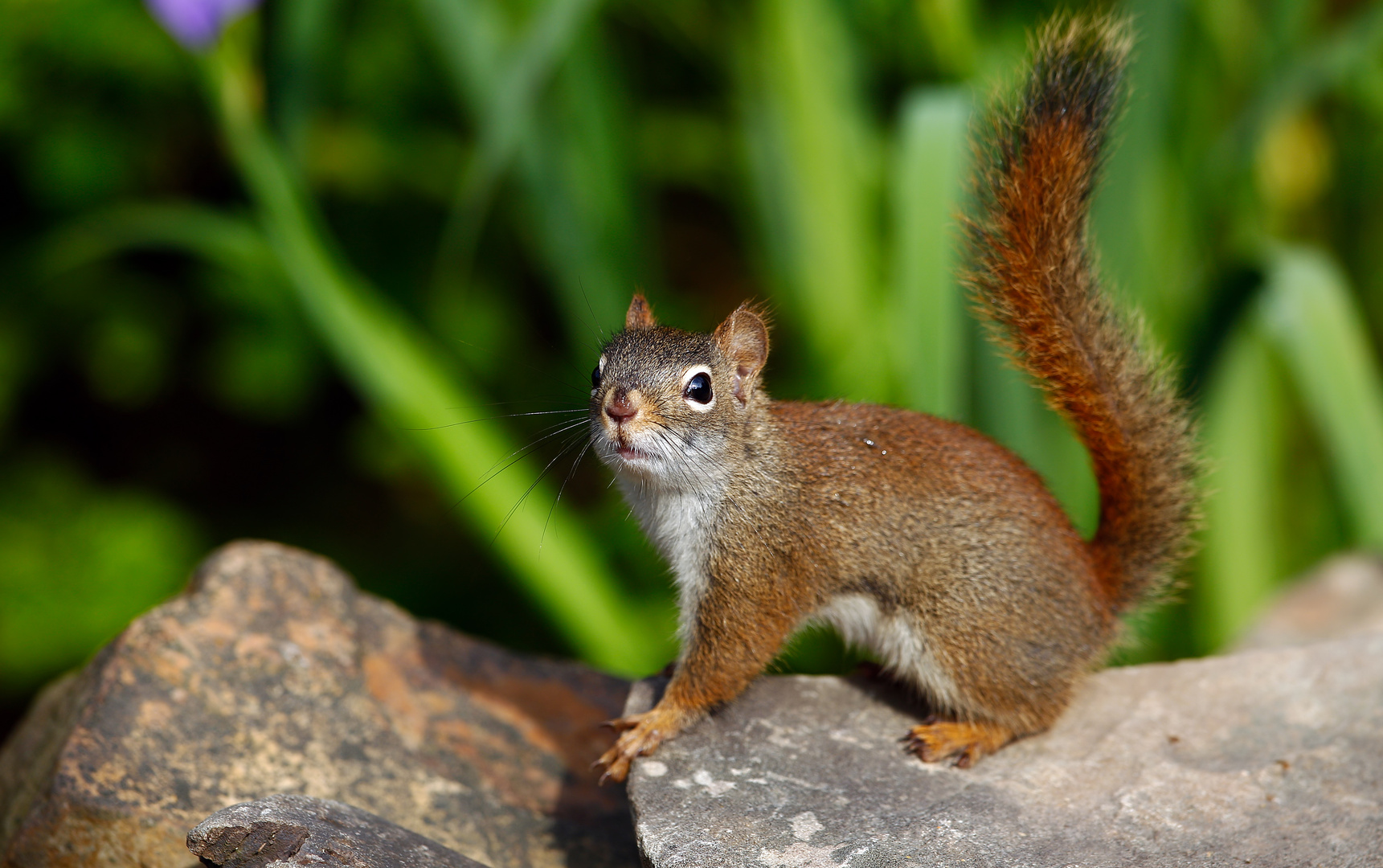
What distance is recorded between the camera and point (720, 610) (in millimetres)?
1812

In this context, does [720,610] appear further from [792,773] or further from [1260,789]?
[1260,789]

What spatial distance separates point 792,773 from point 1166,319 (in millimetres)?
1761

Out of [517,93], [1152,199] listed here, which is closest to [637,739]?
[517,93]

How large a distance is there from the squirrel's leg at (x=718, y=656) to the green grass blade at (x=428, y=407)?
0.71m

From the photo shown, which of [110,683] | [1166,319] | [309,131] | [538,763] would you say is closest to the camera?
[110,683]

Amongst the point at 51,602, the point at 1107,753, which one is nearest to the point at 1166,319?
the point at 1107,753

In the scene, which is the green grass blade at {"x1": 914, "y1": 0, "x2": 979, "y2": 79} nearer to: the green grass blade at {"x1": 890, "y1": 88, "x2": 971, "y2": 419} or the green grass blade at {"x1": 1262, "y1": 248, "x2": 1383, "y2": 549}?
the green grass blade at {"x1": 890, "y1": 88, "x2": 971, "y2": 419}

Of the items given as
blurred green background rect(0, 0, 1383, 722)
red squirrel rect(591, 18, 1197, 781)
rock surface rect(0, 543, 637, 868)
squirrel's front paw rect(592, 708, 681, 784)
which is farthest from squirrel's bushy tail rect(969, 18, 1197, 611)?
rock surface rect(0, 543, 637, 868)

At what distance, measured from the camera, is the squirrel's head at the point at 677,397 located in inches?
67.8

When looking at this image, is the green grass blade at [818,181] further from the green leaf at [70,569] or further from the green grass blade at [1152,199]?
the green leaf at [70,569]

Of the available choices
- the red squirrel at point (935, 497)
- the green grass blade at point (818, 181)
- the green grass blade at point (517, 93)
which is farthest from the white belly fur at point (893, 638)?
the green grass blade at point (517, 93)

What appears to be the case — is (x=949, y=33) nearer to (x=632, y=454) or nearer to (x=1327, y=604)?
(x=632, y=454)

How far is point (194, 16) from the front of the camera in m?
2.28

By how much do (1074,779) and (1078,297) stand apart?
70 centimetres
